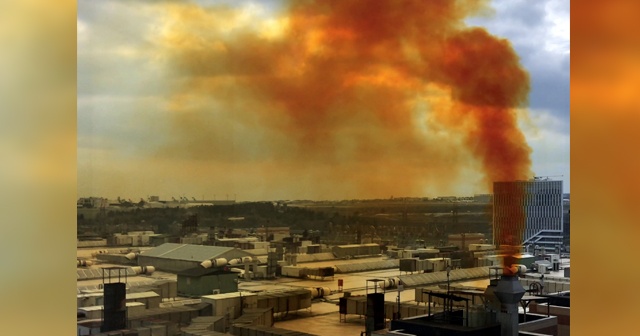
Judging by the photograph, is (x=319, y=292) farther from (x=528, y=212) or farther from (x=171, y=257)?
(x=528, y=212)

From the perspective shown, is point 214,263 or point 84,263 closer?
point 84,263

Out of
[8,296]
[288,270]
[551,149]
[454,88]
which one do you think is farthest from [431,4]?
[8,296]

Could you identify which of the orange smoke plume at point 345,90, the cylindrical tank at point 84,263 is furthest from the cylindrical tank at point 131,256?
the orange smoke plume at point 345,90

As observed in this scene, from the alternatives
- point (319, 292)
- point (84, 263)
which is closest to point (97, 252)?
point (84, 263)

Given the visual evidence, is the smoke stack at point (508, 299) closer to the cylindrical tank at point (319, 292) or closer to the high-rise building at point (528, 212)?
the high-rise building at point (528, 212)

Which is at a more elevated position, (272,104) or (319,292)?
(272,104)

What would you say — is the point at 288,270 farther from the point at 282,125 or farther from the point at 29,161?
the point at 29,161
